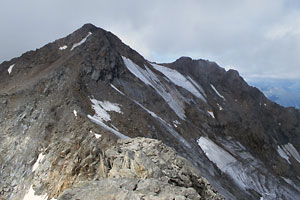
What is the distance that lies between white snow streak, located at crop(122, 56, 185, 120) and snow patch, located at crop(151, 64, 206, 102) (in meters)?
10.3

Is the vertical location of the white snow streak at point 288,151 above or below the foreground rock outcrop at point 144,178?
above

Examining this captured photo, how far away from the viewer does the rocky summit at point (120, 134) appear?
53.8 feet

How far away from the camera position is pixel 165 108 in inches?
2018

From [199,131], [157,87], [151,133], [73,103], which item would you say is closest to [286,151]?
[199,131]

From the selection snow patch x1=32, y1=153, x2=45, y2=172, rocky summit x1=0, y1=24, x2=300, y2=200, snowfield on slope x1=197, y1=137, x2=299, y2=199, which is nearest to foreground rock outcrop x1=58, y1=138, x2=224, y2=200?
rocky summit x1=0, y1=24, x2=300, y2=200

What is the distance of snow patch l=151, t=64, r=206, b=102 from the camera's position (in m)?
73.5

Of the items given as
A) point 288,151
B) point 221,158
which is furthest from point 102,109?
point 288,151

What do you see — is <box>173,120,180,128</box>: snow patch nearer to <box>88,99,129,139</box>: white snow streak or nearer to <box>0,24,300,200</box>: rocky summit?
<box>0,24,300,200</box>: rocky summit

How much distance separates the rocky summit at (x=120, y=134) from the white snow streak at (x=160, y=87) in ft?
1.03

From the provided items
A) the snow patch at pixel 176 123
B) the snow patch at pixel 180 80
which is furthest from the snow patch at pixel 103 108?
the snow patch at pixel 180 80

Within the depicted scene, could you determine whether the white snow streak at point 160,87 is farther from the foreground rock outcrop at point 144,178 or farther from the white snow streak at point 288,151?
the foreground rock outcrop at point 144,178

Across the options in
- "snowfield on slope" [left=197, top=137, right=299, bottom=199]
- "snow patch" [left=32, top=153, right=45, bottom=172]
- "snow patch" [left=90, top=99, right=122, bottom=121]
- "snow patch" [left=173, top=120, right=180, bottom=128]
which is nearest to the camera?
"snow patch" [left=32, top=153, right=45, bottom=172]

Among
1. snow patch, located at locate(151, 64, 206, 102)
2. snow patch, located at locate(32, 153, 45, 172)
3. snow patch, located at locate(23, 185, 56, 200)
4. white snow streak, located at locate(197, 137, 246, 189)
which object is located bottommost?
snow patch, located at locate(23, 185, 56, 200)

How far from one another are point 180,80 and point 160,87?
18178mm
